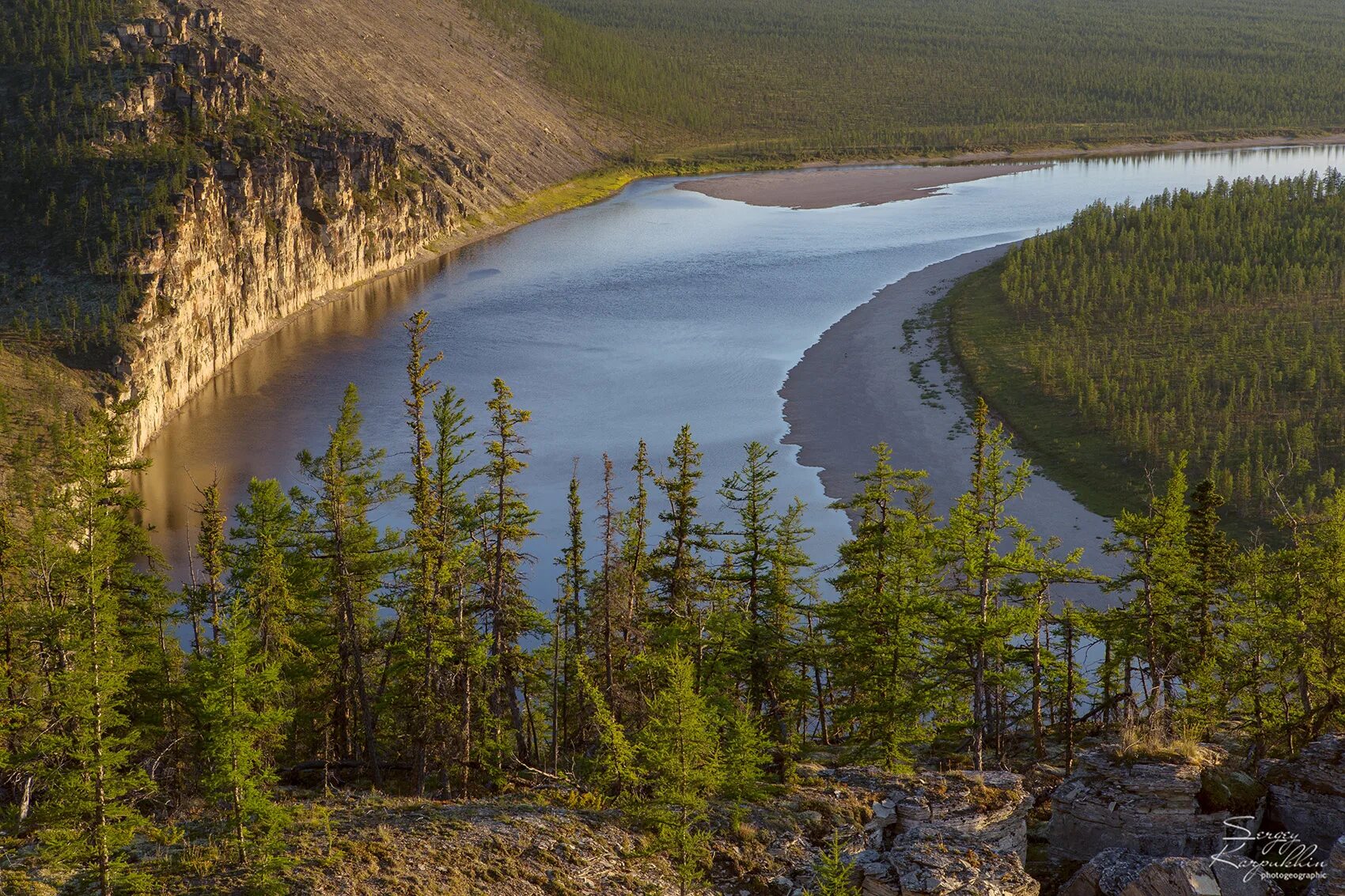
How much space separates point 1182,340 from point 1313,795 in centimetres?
6846

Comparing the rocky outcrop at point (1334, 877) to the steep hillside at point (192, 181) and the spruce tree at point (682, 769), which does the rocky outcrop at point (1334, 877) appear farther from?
the steep hillside at point (192, 181)

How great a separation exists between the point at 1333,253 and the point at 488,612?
296ft

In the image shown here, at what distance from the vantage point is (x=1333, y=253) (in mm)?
104812

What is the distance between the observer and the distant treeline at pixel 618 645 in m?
29.7

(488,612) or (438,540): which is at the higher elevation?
(438,540)

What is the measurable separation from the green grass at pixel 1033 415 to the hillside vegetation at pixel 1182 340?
157 millimetres

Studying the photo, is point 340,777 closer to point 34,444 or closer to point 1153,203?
point 34,444

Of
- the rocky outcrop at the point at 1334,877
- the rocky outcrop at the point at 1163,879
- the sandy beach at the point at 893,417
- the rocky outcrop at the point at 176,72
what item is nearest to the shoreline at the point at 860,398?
the sandy beach at the point at 893,417

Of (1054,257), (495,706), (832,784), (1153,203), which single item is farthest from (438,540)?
(1153,203)

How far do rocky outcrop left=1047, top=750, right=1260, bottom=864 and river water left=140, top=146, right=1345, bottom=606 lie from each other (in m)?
30.3

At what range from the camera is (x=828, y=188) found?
18775 cm

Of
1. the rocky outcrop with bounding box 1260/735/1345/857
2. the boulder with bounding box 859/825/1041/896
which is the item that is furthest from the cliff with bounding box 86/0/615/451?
the rocky outcrop with bounding box 1260/735/1345/857

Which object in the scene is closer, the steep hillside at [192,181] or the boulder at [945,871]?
the boulder at [945,871]

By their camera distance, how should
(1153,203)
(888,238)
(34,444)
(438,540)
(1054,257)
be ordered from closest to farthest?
(438,540) < (34,444) < (1054,257) < (1153,203) < (888,238)
